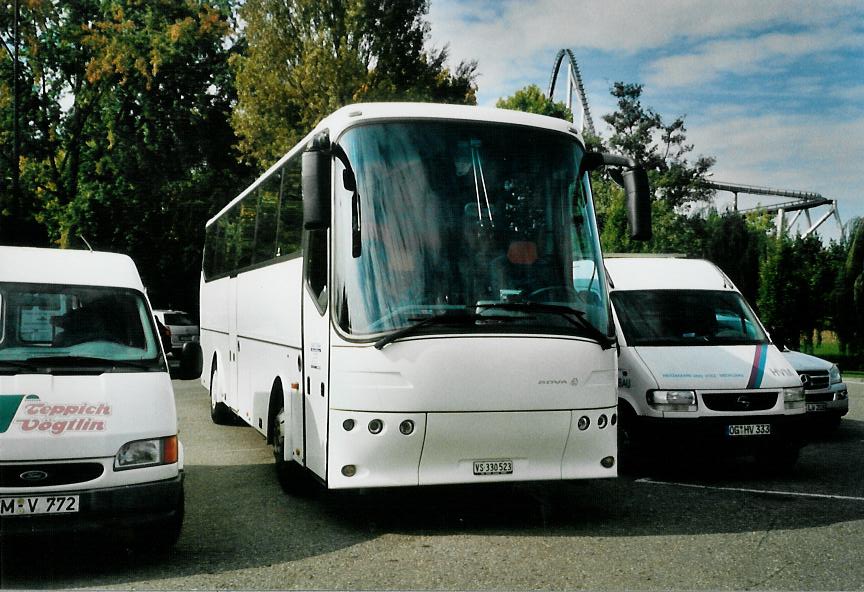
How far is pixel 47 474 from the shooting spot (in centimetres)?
621

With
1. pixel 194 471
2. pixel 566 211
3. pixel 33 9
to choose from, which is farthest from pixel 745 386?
pixel 33 9

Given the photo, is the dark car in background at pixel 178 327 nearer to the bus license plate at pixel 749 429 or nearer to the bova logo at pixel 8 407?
the bus license plate at pixel 749 429

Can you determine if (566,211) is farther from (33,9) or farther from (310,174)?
(33,9)

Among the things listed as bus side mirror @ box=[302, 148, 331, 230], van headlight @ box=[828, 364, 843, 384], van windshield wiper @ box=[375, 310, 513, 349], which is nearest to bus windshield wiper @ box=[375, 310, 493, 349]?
van windshield wiper @ box=[375, 310, 513, 349]

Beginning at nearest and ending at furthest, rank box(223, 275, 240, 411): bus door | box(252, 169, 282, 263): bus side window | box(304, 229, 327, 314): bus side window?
box(304, 229, 327, 314): bus side window
box(252, 169, 282, 263): bus side window
box(223, 275, 240, 411): bus door

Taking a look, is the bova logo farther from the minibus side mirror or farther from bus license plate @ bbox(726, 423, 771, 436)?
bus license plate @ bbox(726, 423, 771, 436)

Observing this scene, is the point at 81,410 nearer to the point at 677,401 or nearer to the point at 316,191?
the point at 316,191

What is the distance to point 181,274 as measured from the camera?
3994cm

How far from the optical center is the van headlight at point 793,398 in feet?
33.7

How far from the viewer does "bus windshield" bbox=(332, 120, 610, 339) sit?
24.8 ft

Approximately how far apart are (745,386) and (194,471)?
5.59m

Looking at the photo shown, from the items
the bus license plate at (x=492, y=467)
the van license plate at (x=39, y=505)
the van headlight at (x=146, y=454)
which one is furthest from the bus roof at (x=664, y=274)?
the van license plate at (x=39, y=505)

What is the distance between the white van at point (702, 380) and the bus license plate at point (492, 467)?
284 centimetres

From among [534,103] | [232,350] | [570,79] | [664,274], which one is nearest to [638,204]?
[664,274]
